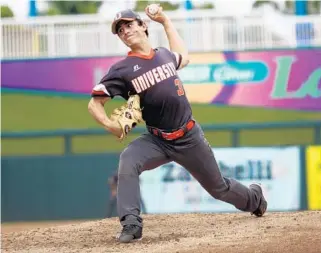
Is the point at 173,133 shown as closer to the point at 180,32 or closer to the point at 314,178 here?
the point at 314,178

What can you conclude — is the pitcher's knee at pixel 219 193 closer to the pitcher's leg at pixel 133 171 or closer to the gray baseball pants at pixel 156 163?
the gray baseball pants at pixel 156 163

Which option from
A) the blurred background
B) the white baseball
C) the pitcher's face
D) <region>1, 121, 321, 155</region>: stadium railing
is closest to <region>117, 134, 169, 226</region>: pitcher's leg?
the pitcher's face

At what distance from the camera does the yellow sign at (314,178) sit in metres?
16.3

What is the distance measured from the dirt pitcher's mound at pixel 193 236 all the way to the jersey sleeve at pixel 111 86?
4.07 feet

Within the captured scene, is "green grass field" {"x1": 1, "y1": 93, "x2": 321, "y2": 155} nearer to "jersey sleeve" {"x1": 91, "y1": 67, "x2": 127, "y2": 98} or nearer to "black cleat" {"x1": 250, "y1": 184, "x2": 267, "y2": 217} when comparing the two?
"black cleat" {"x1": 250, "y1": 184, "x2": 267, "y2": 217}

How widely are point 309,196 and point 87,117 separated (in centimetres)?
849

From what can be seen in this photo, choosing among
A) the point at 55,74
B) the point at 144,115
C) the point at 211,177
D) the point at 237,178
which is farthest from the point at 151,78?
the point at 55,74

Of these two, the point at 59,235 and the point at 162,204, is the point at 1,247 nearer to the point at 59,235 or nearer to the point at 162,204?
the point at 59,235

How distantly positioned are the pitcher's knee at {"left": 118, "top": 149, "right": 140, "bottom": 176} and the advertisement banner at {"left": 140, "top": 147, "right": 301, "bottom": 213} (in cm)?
915

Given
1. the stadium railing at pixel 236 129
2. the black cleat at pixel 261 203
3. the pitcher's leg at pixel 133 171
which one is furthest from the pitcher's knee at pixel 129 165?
the stadium railing at pixel 236 129

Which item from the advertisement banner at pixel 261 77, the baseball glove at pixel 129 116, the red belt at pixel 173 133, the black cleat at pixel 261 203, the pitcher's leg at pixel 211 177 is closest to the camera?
the baseball glove at pixel 129 116

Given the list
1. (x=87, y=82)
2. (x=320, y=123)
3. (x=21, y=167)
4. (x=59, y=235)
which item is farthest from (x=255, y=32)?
(x=59, y=235)

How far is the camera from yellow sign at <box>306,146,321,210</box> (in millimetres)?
16328

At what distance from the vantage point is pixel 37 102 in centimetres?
2288
